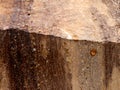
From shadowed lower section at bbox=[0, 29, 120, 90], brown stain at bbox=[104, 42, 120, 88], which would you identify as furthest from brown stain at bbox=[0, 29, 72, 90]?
brown stain at bbox=[104, 42, 120, 88]

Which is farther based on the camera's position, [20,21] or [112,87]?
[112,87]

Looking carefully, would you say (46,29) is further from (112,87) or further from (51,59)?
(112,87)

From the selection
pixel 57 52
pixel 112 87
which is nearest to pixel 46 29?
pixel 57 52

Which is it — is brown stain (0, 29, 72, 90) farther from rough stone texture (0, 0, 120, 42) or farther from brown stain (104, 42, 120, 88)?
brown stain (104, 42, 120, 88)

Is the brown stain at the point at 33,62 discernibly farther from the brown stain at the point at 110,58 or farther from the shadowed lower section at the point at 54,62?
the brown stain at the point at 110,58

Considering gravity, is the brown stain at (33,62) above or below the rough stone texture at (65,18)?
below

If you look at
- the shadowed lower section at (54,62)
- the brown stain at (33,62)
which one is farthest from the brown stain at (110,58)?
the brown stain at (33,62)
